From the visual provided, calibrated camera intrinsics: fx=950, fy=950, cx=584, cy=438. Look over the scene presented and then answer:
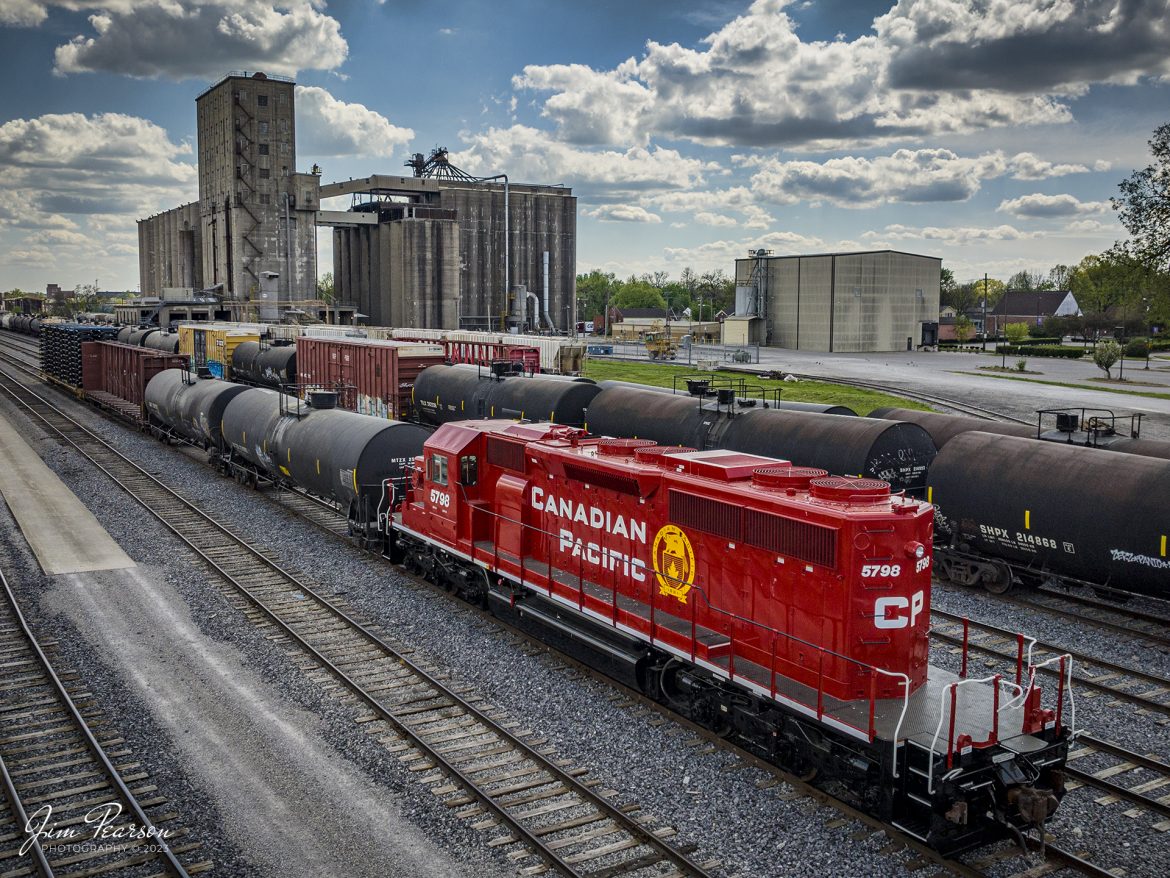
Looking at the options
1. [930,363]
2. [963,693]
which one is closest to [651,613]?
[963,693]

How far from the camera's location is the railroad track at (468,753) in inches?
399

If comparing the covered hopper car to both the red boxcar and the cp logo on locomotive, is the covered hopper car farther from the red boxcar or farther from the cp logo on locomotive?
the red boxcar

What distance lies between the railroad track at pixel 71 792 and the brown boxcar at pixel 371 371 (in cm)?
2070

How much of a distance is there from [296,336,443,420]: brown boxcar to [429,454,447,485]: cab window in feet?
54.4

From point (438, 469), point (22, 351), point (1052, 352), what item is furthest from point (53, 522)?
point (1052, 352)

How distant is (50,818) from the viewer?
1087 centimetres

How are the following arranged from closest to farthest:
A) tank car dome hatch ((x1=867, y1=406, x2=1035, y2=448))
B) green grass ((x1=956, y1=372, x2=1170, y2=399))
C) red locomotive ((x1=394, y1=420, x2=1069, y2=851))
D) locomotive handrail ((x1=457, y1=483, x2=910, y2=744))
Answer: red locomotive ((x1=394, y1=420, x2=1069, y2=851)) < locomotive handrail ((x1=457, y1=483, x2=910, y2=744)) < tank car dome hatch ((x1=867, y1=406, x2=1035, y2=448)) < green grass ((x1=956, y1=372, x2=1170, y2=399))

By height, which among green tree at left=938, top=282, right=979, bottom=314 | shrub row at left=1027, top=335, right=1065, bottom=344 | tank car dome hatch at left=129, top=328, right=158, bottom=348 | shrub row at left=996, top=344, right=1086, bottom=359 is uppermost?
green tree at left=938, top=282, right=979, bottom=314

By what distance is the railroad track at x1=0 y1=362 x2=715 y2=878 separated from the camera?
1014 centimetres

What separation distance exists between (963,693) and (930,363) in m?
73.1

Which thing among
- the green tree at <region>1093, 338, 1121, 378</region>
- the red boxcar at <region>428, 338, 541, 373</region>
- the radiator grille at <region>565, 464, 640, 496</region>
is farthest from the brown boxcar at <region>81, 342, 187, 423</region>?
the green tree at <region>1093, 338, 1121, 378</region>

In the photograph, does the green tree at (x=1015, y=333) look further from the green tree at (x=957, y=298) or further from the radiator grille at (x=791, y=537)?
the radiator grille at (x=791, y=537)

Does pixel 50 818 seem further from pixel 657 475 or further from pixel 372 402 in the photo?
pixel 372 402

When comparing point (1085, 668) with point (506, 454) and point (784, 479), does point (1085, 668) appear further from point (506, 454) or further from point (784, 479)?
point (506, 454)
